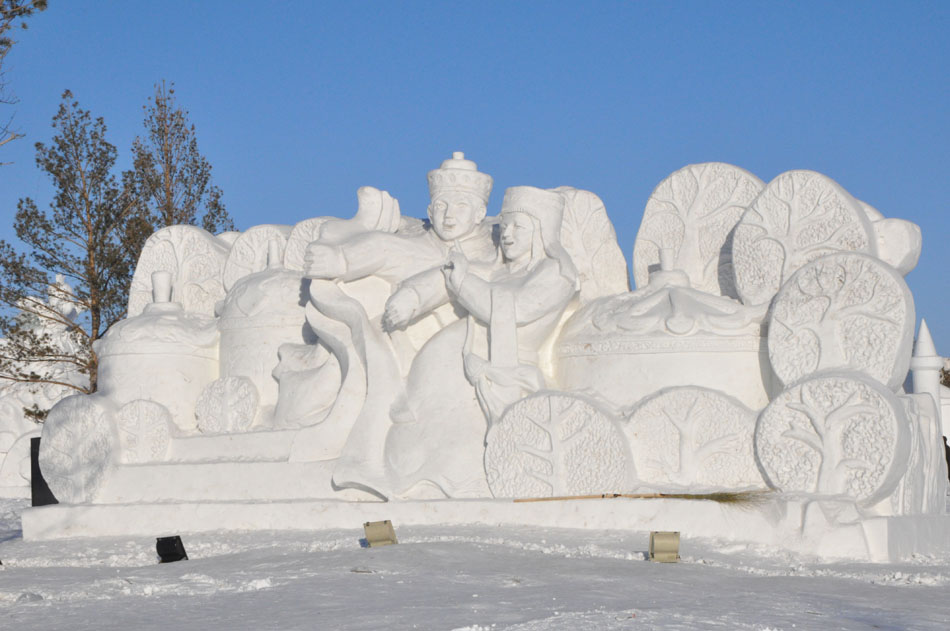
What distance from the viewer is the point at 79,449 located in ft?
32.4

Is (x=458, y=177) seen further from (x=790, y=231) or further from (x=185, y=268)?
(x=185, y=268)

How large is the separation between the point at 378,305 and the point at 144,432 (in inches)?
86.6

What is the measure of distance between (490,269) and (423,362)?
0.86m

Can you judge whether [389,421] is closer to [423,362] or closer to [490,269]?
[423,362]

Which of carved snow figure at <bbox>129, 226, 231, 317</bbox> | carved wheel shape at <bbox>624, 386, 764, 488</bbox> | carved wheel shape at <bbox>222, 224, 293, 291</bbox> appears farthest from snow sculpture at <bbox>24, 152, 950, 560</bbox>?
carved snow figure at <bbox>129, 226, 231, 317</bbox>

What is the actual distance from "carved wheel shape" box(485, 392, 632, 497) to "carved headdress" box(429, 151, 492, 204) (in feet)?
6.25

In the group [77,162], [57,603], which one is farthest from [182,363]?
[77,162]

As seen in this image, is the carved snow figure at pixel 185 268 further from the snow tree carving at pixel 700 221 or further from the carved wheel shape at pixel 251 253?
the snow tree carving at pixel 700 221

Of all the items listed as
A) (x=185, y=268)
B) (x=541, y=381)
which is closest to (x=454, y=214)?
(x=541, y=381)

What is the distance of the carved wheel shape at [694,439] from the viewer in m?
7.93

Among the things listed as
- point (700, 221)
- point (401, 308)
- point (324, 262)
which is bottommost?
point (401, 308)

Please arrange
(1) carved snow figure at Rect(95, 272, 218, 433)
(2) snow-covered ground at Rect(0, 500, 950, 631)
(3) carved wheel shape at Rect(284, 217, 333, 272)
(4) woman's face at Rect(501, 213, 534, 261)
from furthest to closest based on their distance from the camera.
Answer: (3) carved wheel shape at Rect(284, 217, 333, 272) → (1) carved snow figure at Rect(95, 272, 218, 433) → (4) woman's face at Rect(501, 213, 534, 261) → (2) snow-covered ground at Rect(0, 500, 950, 631)

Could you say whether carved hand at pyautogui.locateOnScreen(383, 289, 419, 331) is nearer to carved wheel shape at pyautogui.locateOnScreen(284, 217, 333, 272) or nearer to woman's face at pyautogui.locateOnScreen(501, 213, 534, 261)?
woman's face at pyautogui.locateOnScreen(501, 213, 534, 261)

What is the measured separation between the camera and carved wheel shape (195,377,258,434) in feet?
32.0
